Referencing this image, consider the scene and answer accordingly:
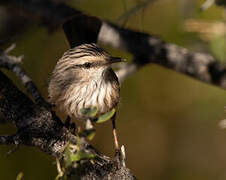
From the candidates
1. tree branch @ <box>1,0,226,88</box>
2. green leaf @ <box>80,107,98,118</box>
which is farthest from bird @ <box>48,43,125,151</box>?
green leaf @ <box>80,107,98,118</box>

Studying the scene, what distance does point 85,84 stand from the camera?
3553mm

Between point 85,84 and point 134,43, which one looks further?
point 134,43

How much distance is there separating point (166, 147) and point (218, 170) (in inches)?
35.5

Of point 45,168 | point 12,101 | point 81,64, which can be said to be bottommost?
point 45,168

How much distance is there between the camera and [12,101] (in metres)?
2.64

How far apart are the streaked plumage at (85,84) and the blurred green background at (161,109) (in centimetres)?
249

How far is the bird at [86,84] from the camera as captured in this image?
137 inches

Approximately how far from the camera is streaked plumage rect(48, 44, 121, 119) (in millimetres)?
3480

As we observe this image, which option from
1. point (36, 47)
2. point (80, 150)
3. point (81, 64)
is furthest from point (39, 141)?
point (36, 47)

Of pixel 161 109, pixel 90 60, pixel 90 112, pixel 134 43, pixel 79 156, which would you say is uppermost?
pixel 90 112

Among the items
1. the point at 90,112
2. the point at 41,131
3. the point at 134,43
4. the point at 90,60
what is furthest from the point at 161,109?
the point at 90,112

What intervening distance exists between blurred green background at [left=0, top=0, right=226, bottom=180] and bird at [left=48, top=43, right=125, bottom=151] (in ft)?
8.18

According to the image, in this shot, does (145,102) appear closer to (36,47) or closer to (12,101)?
(36,47)

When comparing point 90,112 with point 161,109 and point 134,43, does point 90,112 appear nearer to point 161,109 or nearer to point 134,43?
point 134,43
